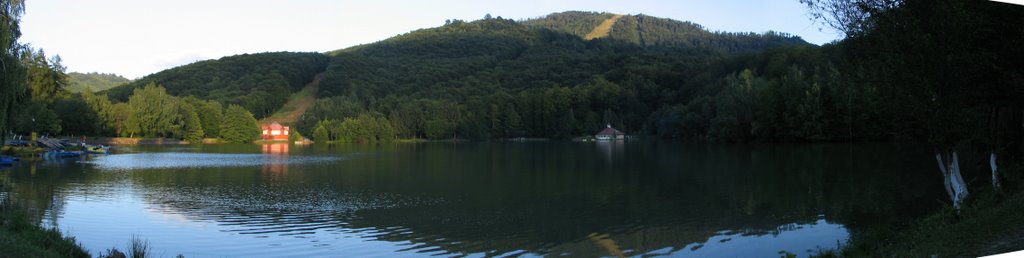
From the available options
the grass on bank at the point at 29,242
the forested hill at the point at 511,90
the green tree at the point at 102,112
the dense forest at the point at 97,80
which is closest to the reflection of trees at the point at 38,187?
the grass on bank at the point at 29,242

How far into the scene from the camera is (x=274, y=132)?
360 feet

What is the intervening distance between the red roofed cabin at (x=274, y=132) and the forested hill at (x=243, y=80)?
10.4m

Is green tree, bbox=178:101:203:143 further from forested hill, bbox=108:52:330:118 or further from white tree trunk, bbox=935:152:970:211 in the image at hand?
white tree trunk, bbox=935:152:970:211

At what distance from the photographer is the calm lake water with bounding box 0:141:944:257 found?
11.9 meters

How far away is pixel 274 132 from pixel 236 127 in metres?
16.7

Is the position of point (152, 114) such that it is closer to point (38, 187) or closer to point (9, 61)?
point (38, 187)

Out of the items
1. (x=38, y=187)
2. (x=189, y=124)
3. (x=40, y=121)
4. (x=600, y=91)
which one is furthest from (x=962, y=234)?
(x=600, y=91)

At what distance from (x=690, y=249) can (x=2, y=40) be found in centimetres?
1714

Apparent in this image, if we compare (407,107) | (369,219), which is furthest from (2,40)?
(407,107)

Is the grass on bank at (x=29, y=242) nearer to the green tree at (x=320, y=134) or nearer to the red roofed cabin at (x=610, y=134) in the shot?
the green tree at (x=320, y=134)

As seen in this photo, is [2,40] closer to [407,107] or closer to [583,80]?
[407,107]

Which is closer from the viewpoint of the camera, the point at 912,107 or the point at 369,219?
the point at 912,107

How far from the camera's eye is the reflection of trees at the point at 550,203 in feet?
42.3

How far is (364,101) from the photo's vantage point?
414ft
